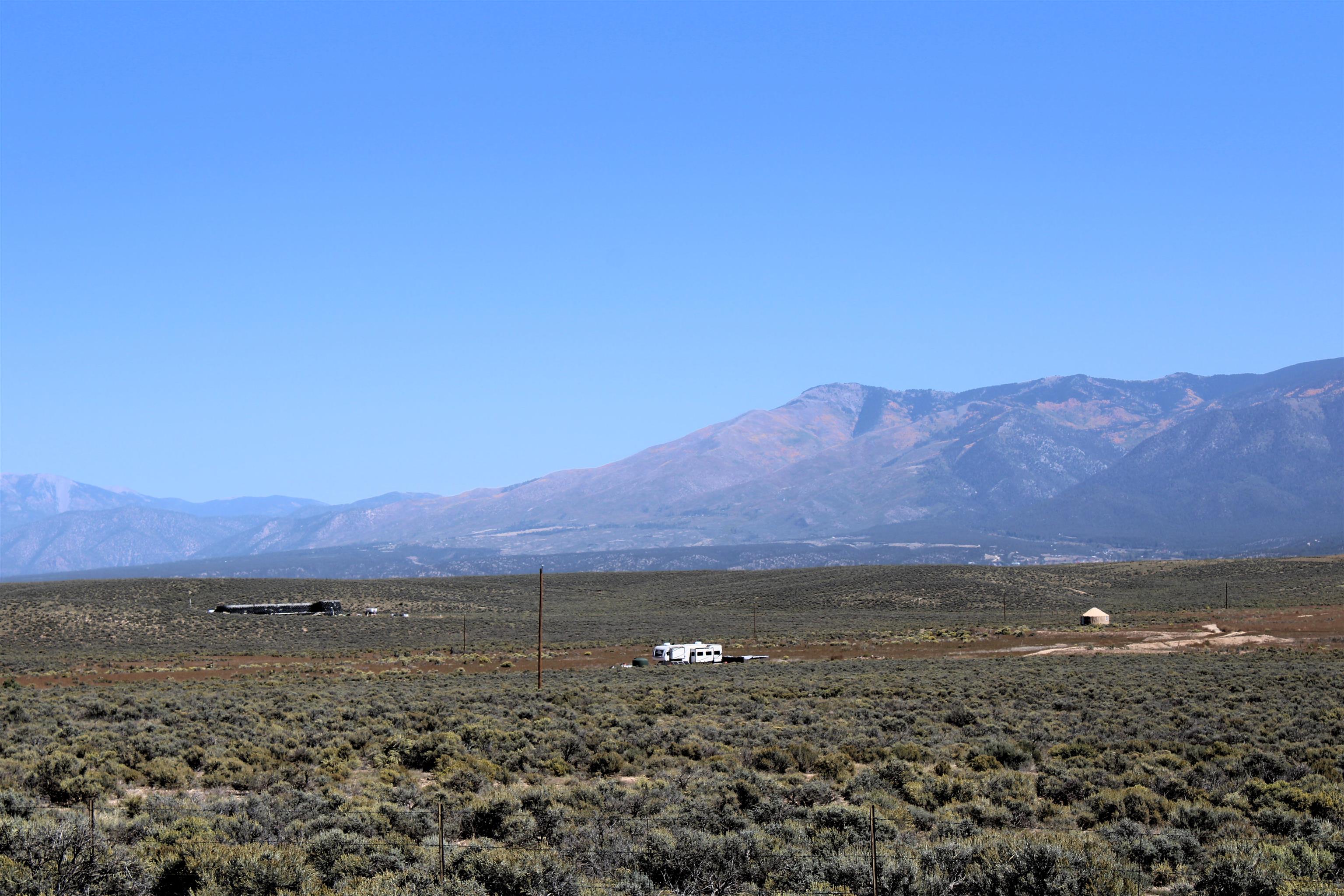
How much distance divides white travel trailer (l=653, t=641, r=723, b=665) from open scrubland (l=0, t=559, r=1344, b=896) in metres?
4.40

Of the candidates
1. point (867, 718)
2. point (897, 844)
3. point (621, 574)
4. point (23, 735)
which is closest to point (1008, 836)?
point (897, 844)

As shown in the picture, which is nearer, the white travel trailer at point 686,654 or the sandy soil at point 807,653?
the sandy soil at point 807,653

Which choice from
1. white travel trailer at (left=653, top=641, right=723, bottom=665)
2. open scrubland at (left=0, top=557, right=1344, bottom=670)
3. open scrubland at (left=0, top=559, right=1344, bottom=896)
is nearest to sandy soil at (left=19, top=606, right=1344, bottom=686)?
open scrubland at (left=0, top=559, right=1344, bottom=896)

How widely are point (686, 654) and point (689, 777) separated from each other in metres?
31.8

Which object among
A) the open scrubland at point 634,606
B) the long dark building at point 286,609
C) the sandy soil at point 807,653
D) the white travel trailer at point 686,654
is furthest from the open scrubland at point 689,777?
the long dark building at point 286,609

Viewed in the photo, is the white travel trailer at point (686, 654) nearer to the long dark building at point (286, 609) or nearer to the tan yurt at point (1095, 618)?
the tan yurt at point (1095, 618)

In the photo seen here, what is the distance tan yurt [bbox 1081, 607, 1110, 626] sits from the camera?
6981 centimetres

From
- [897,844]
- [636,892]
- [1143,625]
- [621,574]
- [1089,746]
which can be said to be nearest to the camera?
[636,892]

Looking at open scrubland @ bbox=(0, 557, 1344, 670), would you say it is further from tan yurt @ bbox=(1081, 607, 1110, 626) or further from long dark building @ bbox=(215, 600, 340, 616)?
long dark building @ bbox=(215, 600, 340, 616)

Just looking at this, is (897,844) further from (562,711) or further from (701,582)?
(701,582)

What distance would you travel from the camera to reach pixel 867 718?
81.8ft

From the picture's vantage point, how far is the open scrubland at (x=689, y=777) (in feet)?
38.6

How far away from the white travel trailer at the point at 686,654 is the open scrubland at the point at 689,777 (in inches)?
173

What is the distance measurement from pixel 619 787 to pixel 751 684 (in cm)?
1728
